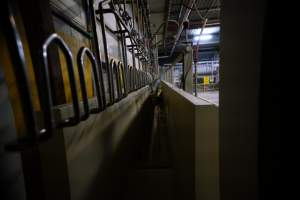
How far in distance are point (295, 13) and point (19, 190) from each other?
26.5 inches

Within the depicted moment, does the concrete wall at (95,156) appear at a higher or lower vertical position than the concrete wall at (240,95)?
lower

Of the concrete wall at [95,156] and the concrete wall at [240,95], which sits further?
the concrete wall at [95,156]

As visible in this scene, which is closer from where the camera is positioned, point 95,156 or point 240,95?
point 240,95

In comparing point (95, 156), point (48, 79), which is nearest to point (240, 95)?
point (48, 79)

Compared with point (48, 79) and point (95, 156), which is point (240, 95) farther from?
point (95, 156)

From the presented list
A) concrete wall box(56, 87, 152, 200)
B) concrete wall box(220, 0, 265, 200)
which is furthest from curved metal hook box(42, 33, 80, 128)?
concrete wall box(220, 0, 265, 200)

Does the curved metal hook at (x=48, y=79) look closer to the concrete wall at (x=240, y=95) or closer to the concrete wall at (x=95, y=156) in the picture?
the concrete wall at (x=95, y=156)

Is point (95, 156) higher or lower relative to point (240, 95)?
lower

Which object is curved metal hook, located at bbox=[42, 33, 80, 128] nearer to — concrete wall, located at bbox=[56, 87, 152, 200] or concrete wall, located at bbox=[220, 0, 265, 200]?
concrete wall, located at bbox=[56, 87, 152, 200]

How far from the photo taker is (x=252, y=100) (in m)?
0.33

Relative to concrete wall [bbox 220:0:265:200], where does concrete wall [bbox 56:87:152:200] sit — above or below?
below

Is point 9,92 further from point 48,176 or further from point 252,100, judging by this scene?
point 252,100

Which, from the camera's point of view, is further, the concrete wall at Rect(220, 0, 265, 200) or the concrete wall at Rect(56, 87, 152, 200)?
the concrete wall at Rect(56, 87, 152, 200)

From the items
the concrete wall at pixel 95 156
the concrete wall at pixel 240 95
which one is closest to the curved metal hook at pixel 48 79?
the concrete wall at pixel 95 156
